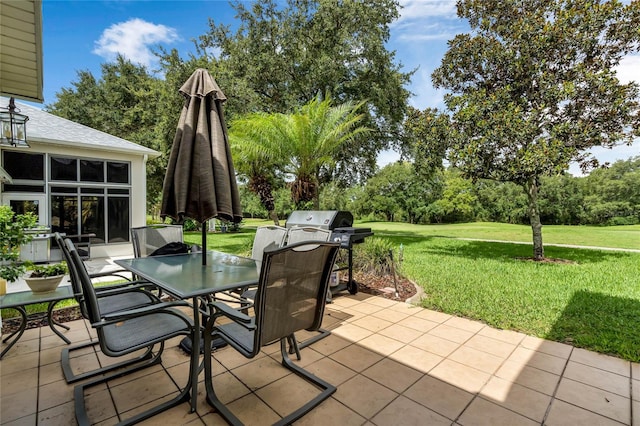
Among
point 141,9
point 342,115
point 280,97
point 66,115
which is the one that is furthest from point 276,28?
point 66,115

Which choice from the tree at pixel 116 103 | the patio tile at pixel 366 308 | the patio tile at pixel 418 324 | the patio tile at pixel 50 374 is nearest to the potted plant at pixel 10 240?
the patio tile at pixel 50 374

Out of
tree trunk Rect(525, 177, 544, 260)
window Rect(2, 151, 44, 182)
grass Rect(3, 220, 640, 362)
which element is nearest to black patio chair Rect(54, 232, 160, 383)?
grass Rect(3, 220, 640, 362)

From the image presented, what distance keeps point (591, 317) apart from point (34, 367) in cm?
591

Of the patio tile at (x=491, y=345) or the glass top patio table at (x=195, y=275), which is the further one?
the patio tile at (x=491, y=345)

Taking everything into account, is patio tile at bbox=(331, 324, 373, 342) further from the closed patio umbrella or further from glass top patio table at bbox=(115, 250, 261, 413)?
the closed patio umbrella

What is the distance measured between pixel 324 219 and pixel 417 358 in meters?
2.64

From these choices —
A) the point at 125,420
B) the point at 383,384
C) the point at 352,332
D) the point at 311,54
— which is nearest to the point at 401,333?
the point at 352,332

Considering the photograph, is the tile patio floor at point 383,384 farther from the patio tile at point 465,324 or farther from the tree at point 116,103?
the tree at point 116,103

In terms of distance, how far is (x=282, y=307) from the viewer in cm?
188

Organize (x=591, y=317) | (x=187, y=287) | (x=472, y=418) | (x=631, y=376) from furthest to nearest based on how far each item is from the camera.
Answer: (x=591, y=317) < (x=631, y=376) < (x=187, y=287) < (x=472, y=418)

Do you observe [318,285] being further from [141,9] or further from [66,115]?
[66,115]

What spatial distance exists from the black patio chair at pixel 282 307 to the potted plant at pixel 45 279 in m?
2.46

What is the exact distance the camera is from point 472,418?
78.1 inches

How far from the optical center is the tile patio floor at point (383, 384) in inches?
78.8
